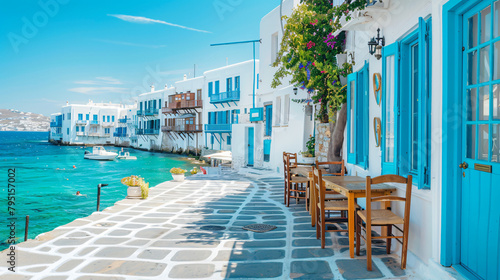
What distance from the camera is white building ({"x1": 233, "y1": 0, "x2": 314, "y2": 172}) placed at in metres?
13.1

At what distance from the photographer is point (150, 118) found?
49406 mm

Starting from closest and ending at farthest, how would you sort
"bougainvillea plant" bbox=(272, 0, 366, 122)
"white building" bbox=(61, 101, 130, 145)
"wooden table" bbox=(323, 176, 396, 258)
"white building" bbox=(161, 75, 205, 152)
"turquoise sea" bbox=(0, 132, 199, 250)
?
"wooden table" bbox=(323, 176, 396, 258) < "bougainvillea plant" bbox=(272, 0, 366, 122) < "turquoise sea" bbox=(0, 132, 199, 250) < "white building" bbox=(161, 75, 205, 152) < "white building" bbox=(61, 101, 130, 145)

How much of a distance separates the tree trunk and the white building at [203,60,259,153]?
19.3 m

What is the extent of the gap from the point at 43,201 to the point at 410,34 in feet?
57.9

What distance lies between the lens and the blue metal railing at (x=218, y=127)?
31.1 m

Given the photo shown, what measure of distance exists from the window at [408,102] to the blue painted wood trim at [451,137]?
1.57 feet

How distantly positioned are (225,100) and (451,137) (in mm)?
27860

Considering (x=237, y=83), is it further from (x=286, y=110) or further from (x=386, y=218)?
(x=386, y=218)

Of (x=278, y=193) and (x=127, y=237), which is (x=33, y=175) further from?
(x=127, y=237)

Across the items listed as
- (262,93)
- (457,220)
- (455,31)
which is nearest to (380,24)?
(455,31)

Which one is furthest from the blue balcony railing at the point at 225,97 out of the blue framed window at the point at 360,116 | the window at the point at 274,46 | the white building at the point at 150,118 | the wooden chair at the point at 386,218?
the wooden chair at the point at 386,218

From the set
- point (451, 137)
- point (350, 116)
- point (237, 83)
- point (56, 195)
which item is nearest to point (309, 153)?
point (350, 116)

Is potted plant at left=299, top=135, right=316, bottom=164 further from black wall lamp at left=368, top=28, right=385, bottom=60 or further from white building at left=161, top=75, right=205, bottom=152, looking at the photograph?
white building at left=161, top=75, right=205, bottom=152

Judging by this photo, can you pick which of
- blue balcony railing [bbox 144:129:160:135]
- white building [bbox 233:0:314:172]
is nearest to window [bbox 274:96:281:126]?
white building [bbox 233:0:314:172]
